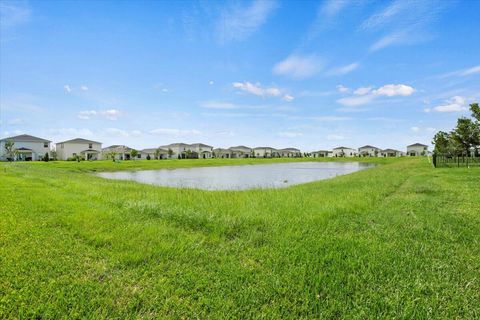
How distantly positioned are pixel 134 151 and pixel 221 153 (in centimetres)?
4367

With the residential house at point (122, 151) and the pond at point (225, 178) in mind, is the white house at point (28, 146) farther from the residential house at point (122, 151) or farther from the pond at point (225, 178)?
the pond at point (225, 178)

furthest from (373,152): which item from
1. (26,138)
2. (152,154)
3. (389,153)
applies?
(26,138)

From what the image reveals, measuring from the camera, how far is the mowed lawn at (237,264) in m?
3.31

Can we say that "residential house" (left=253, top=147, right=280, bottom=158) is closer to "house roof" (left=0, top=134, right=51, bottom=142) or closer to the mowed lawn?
"house roof" (left=0, top=134, right=51, bottom=142)

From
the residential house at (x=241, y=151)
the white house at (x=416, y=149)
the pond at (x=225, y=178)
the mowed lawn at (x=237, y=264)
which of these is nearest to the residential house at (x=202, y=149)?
the residential house at (x=241, y=151)

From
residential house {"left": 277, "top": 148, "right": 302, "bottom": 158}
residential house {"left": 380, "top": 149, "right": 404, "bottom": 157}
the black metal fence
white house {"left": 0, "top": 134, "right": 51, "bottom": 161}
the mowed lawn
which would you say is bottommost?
the mowed lawn

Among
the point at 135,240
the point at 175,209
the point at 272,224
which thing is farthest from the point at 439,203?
the point at 135,240

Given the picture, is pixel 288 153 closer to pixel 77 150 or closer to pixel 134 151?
pixel 134 151

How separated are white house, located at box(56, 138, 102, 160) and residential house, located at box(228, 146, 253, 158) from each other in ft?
182

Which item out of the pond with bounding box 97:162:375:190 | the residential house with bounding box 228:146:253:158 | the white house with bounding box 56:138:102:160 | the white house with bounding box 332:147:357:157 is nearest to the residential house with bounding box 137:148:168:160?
the white house with bounding box 56:138:102:160

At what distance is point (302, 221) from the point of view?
6508 mm

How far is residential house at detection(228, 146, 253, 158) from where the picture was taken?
123 m

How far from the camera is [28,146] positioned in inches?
2704

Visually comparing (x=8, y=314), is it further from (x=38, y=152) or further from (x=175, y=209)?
(x=38, y=152)
